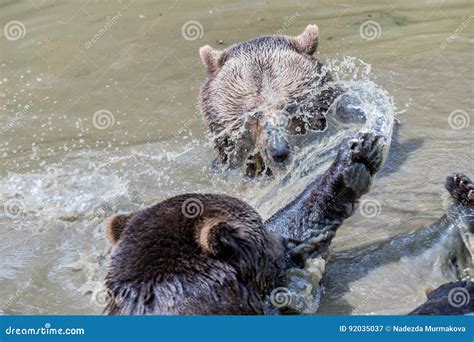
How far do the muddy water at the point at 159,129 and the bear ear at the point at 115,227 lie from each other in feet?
3.10

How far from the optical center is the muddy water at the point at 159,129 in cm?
606

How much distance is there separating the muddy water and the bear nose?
0.31 meters

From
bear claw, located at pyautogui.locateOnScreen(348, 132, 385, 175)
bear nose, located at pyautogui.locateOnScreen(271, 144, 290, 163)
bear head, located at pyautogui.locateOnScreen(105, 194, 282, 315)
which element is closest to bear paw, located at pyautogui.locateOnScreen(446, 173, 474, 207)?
bear claw, located at pyautogui.locateOnScreen(348, 132, 385, 175)

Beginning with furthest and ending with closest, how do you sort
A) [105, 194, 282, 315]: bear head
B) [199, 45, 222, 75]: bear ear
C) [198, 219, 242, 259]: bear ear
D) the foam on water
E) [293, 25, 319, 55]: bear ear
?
[199, 45, 222, 75]: bear ear
[293, 25, 319, 55]: bear ear
the foam on water
[198, 219, 242, 259]: bear ear
[105, 194, 282, 315]: bear head

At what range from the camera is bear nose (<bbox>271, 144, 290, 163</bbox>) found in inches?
273

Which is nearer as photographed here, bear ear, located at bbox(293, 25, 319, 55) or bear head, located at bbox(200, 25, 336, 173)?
bear head, located at bbox(200, 25, 336, 173)

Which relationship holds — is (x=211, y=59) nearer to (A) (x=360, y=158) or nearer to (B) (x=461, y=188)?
(A) (x=360, y=158)

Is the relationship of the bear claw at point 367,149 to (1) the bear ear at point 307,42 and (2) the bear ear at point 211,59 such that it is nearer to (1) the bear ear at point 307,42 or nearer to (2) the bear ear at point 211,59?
(1) the bear ear at point 307,42

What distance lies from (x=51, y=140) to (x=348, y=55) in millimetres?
3726

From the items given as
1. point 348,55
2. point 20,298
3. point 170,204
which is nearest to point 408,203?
point 170,204

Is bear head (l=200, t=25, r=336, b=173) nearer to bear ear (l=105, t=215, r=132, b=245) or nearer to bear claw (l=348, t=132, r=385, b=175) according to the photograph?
bear claw (l=348, t=132, r=385, b=175)

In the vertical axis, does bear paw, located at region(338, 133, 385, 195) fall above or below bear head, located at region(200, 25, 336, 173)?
above

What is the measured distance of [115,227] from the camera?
495cm

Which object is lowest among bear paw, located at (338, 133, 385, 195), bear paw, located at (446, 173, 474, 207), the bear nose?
the bear nose
